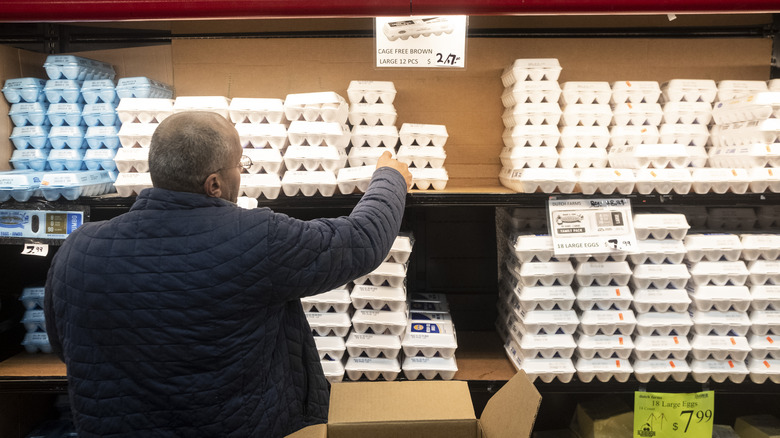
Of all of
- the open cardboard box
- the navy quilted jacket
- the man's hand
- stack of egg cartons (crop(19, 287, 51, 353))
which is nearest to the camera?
the navy quilted jacket

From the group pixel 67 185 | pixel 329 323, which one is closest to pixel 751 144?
pixel 329 323

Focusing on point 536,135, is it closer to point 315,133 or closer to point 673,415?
point 315,133

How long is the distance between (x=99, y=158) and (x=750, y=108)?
2776 millimetres

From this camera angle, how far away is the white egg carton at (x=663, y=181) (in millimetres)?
2018

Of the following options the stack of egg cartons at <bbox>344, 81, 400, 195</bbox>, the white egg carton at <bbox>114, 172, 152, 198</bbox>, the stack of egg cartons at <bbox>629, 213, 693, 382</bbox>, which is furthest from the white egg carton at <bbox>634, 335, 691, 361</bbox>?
the white egg carton at <bbox>114, 172, 152, 198</bbox>

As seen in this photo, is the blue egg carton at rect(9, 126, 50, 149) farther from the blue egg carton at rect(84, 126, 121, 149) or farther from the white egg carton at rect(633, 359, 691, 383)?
the white egg carton at rect(633, 359, 691, 383)

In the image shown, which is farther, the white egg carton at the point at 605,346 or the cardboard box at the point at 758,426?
Answer: the cardboard box at the point at 758,426

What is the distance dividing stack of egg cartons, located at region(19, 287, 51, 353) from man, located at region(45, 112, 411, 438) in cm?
121

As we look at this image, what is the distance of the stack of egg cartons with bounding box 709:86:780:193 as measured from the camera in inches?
79.8

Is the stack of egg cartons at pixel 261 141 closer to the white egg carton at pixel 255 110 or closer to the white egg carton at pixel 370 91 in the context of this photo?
the white egg carton at pixel 255 110

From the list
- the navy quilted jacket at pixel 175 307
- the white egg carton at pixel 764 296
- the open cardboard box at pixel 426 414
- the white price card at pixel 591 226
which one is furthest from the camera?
the white egg carton at pixel 764 296

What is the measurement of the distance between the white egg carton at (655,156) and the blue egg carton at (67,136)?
2.37 metres

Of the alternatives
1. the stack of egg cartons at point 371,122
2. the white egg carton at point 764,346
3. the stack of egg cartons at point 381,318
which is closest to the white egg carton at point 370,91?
the stack of egg cartons at point 371,122

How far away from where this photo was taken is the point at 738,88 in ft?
7.47
